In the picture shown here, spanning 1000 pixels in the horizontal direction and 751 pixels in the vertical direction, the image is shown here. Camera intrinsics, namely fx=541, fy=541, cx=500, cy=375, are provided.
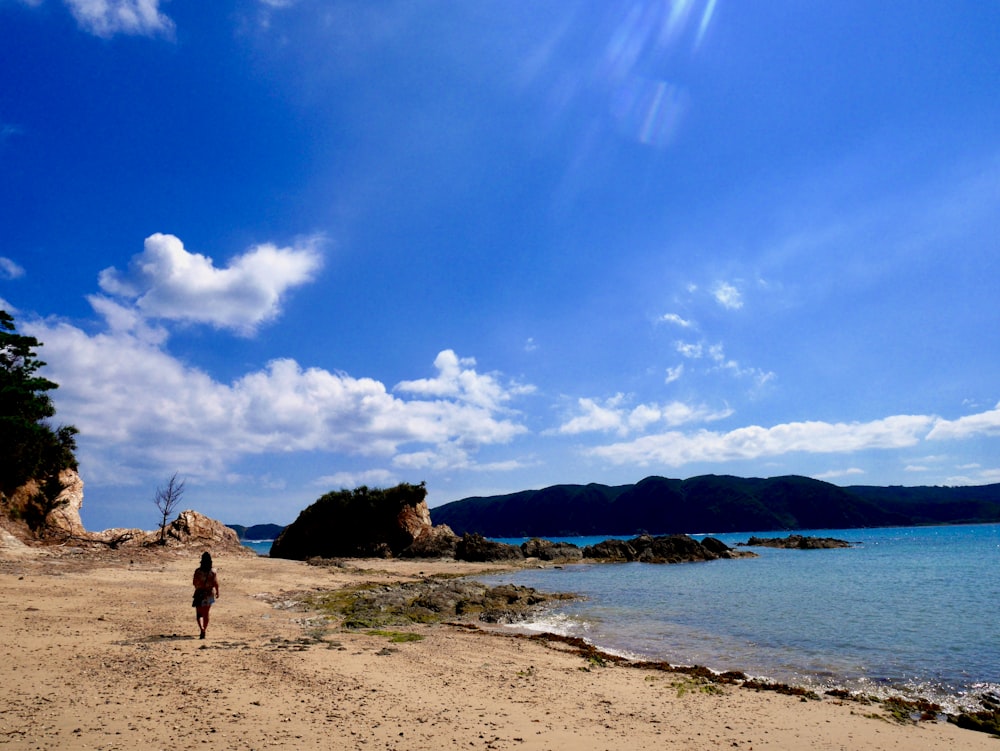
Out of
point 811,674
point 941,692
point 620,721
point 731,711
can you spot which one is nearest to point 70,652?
point 620,721

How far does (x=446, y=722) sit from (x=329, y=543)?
51.0 meters

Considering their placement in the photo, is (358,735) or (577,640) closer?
(358,735)

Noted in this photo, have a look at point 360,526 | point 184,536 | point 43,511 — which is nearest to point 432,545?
point 360,526

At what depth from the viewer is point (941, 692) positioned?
11.8m

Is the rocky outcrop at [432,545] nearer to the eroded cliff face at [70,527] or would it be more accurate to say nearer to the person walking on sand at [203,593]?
the eroded cliff face at [70,527]

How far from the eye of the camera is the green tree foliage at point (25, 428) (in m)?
29.6

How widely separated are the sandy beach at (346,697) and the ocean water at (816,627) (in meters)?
3.31

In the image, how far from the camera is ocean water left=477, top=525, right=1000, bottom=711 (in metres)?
13.3

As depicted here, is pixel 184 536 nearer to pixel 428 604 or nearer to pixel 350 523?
pixel 350 523

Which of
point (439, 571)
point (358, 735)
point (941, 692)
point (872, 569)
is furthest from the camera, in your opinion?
point (872, 569)

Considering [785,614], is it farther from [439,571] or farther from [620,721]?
[439,571]

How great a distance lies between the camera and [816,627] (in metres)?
19.3

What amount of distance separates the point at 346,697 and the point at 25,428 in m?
31.7

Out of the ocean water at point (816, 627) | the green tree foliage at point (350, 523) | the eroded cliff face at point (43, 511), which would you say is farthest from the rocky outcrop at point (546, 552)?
the eroded cliff face at point (43, 511)
